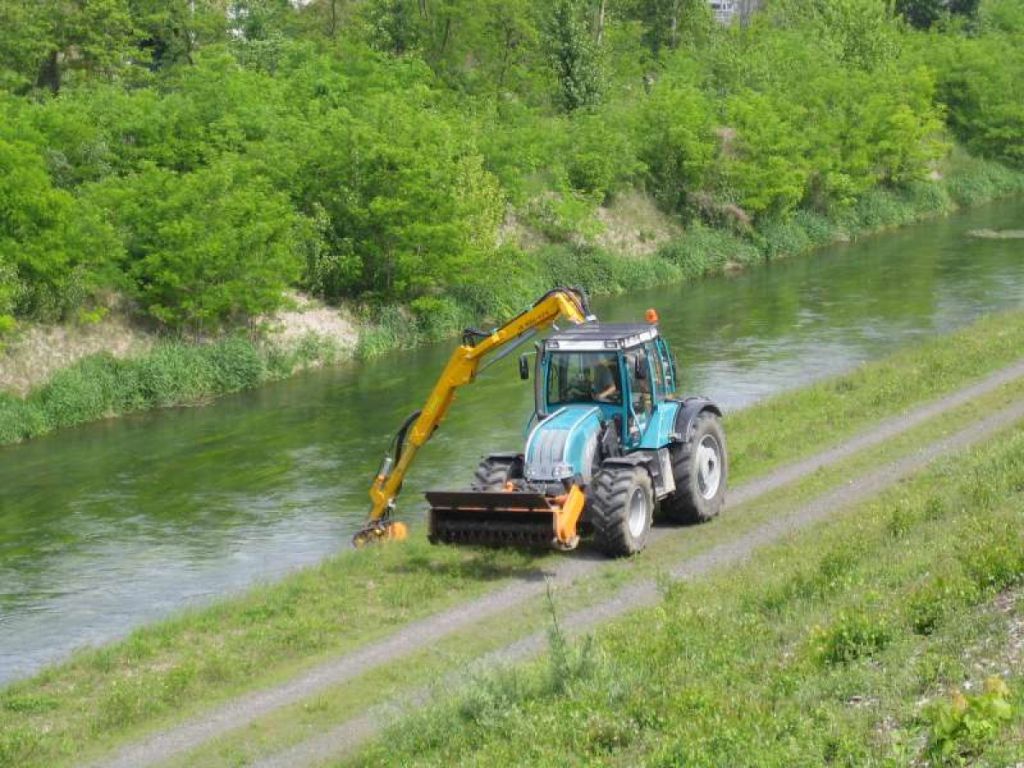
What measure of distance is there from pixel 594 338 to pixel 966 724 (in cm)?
1122

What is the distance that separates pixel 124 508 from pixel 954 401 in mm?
15859

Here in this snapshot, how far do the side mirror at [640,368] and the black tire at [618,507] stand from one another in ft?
5.59

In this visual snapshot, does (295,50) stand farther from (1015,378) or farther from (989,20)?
(989,20)

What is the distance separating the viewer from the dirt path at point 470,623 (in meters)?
14.3

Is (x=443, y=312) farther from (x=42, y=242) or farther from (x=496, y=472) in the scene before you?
(x=496, y=472)

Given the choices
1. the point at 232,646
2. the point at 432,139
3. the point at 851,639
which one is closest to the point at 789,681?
the point at 851,639

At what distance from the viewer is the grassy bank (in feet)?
49.6

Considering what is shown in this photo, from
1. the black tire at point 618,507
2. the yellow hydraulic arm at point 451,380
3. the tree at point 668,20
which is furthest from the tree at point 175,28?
the black tire at point 618,507

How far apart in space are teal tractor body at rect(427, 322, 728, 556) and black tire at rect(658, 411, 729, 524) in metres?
0.02

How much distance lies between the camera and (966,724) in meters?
10.2

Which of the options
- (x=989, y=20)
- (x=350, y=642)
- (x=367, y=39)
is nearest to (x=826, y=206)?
(x=367, y=39)

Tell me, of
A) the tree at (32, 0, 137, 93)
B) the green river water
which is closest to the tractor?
the green river water

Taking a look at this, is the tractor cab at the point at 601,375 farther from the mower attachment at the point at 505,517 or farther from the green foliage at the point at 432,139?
the green foliage at the point at 432,139

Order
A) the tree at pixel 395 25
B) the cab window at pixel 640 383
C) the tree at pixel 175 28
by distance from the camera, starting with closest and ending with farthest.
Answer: the cab window at pixel 640 383, the tree at pixel 175 28, the tree at pixel 395 25
